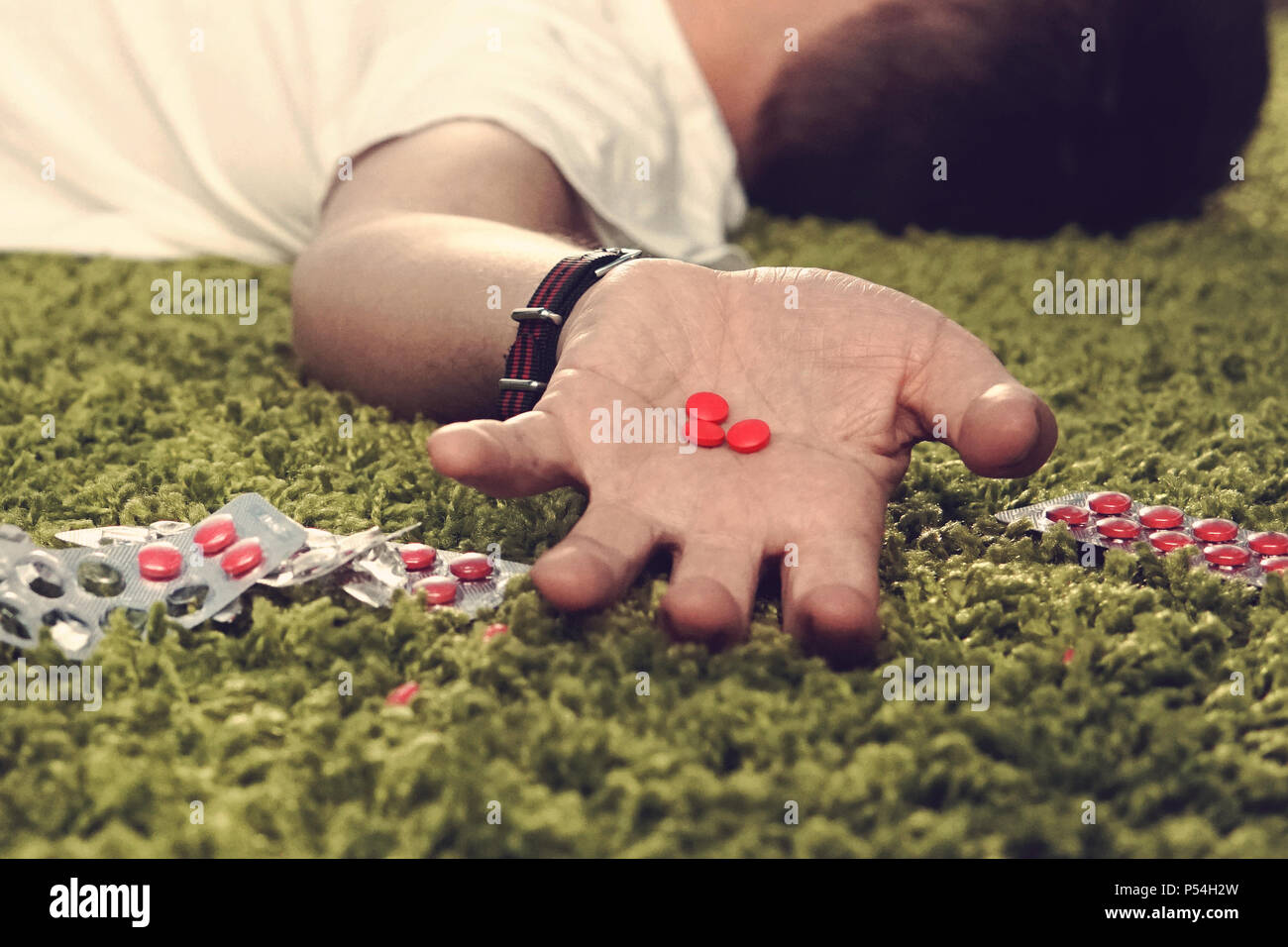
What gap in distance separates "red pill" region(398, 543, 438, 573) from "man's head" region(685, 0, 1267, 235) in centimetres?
121

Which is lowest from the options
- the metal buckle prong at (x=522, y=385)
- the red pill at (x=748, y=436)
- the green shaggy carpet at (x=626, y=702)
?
the green shaggy carpet at (x=626, y=702)

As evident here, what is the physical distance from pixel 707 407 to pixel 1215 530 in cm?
45

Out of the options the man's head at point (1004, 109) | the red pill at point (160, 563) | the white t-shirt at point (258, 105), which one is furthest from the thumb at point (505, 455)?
the man's head at point (1004, 109)

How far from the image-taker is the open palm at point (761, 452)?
79cm

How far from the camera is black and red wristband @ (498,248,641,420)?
1005 millimetres

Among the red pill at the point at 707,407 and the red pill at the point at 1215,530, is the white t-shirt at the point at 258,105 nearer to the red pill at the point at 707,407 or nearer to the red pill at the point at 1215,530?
the red pill at the point at 707,407

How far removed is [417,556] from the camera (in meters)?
0.90

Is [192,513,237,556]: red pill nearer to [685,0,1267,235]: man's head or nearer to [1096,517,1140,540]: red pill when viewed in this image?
[1096,517,1140,540]: red pill

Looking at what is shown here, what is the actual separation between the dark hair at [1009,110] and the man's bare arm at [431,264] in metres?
0.55

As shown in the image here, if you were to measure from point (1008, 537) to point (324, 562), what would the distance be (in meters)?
0.58

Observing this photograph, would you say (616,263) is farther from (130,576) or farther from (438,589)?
(130,576)

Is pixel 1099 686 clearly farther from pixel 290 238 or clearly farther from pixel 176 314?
pixel 290 238

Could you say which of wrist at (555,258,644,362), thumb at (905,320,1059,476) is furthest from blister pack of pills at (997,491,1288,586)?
wrist at (555,258,644,362)

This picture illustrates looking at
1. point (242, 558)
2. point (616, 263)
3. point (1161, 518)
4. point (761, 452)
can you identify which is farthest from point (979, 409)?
point (242, 558)
